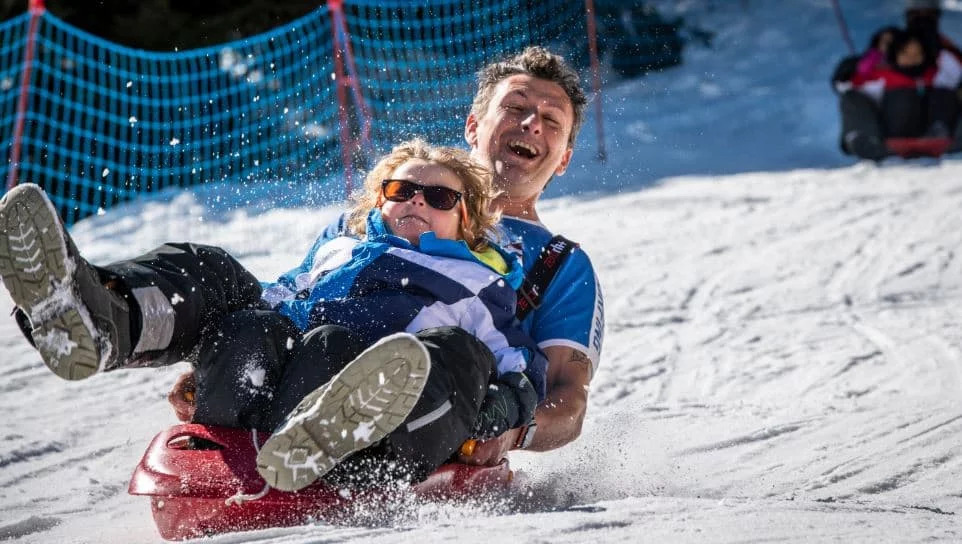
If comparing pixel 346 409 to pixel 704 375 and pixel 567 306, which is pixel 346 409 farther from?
pixel 704 375

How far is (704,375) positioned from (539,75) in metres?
1.53

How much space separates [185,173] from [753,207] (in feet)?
13.1

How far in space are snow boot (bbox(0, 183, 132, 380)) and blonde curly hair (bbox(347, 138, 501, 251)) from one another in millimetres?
837

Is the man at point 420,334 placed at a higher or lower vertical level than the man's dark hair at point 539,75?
lower

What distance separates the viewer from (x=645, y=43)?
13141mm

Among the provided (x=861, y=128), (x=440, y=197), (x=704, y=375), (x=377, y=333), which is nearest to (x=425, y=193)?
(x=440, y=197)

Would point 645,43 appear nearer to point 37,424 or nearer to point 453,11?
point 453,11

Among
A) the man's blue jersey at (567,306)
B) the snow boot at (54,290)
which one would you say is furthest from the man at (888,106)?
the snow boot at (54,290)

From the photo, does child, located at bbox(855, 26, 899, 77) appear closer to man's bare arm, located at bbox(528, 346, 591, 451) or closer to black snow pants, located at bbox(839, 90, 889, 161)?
black snow pants, located at bbox(839, 90, 889, 161)

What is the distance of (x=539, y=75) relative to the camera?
3883mm

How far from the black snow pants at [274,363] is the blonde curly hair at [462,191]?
0.52 metres

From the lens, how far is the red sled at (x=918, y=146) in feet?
31.2

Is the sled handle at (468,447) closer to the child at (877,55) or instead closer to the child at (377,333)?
the child at (377,333)

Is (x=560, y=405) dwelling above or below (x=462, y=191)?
below
